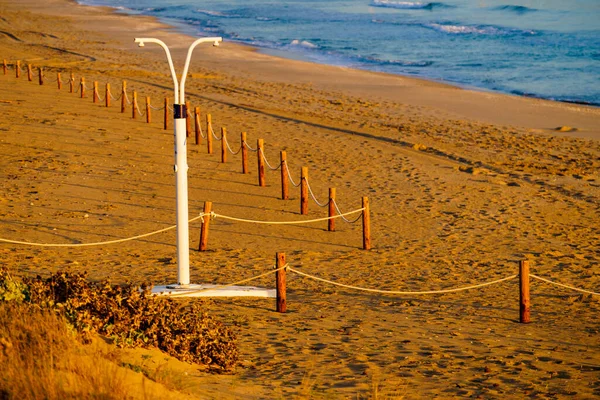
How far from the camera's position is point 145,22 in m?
61.9

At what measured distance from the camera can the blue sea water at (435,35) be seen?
39.8 metres

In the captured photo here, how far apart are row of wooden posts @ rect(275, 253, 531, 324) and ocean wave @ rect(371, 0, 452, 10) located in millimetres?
82049

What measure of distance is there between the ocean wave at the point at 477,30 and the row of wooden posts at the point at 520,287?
5218 cm

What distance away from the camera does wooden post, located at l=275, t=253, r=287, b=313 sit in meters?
9.70

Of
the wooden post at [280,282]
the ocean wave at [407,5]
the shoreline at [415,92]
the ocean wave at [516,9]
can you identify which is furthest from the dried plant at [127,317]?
the ocean wave at [407,5]

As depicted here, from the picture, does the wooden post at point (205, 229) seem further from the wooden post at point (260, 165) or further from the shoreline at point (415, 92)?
the shoreline at point (415, 92)

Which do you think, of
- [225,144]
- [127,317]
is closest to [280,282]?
[127,317]

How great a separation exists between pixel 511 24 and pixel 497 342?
6230cm

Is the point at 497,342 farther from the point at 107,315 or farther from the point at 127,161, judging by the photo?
the point at 127,161

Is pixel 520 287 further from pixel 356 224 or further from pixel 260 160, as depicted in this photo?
pixel 260 160

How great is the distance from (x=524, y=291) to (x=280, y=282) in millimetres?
2918

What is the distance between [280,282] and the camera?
31.9ft

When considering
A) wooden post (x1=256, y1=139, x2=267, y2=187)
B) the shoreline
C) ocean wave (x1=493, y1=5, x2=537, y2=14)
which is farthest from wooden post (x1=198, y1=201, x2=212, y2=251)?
ocean wave (x1=493, y1=5, x2=537, y2=14)

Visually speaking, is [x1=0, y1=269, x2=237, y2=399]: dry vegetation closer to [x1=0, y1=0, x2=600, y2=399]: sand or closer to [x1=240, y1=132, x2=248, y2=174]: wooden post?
[x1=0, y1=0, x2=600, y2=399]: sand
